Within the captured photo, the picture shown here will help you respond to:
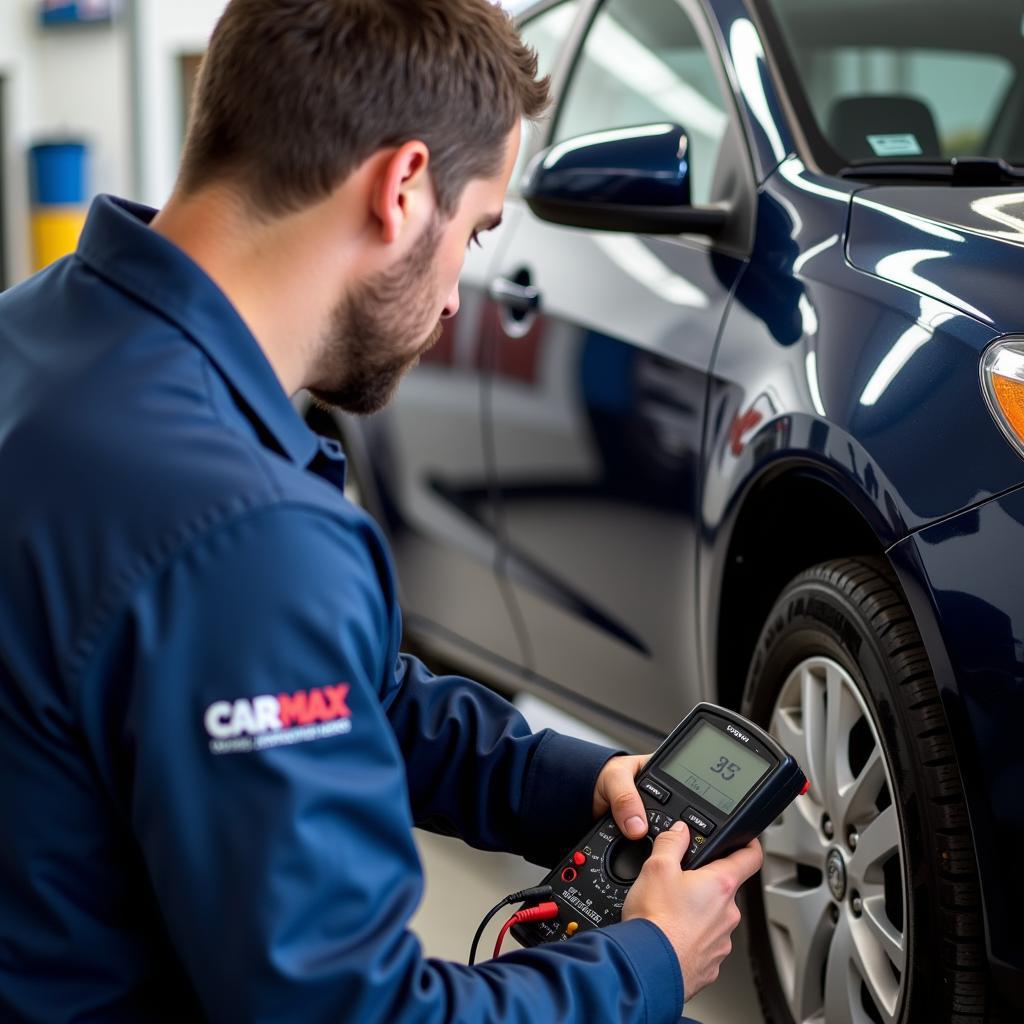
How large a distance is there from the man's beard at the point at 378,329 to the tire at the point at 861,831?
22.9 inches

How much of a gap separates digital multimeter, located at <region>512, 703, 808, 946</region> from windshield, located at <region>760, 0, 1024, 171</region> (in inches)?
30.6

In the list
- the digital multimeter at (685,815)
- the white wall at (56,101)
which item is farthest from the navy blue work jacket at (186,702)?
the white wall at (56,101)

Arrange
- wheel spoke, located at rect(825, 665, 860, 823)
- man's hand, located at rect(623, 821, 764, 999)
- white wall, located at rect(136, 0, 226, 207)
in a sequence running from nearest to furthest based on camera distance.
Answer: man's hand, located at rect(623, 821, 764, 999) → wheel spoke, located at rect(825, 665, 860, 823) → white wall, located at rect(136, 0, 226, 207)

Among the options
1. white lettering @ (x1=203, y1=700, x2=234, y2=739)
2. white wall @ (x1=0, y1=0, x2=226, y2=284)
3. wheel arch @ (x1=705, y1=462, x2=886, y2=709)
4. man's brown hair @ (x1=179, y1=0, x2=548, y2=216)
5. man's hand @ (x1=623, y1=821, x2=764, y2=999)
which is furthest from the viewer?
white wall @ (x1=0, y1=0, x2=226, y2=284)

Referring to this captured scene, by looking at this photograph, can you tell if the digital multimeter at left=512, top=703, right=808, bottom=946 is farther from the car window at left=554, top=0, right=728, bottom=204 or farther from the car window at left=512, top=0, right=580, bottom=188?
the car window at left=512, top=0, right=580, bottom=188

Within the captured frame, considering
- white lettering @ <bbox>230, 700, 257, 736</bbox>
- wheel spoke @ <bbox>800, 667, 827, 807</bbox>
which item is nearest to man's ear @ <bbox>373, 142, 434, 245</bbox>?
white lettering @ <bbox>230, 700, 257, 736</bbox>

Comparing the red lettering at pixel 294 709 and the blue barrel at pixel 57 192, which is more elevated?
the red lettering at pixel 294 709

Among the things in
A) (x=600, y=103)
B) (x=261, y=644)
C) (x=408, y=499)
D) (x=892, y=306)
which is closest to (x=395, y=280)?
(x=261, y=644)

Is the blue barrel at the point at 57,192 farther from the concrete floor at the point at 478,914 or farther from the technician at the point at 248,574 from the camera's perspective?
the technician at the point at 248,574

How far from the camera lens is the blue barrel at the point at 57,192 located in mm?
9469

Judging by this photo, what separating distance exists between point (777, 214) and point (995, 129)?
3.26 ft

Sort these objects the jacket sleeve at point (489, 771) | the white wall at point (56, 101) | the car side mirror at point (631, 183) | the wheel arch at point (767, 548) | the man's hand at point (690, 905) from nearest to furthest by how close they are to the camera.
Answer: the man's hand at point (690, 905) → the jacket sleeve at point (489, 771) → the wheel arch at point (767, 548) → the car side mirror at point (631, 183) → the white wall at point (56, 101)

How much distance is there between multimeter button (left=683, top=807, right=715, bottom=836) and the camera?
4.20ft

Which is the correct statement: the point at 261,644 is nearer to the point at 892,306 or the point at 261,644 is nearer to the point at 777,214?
the point at 892,306
